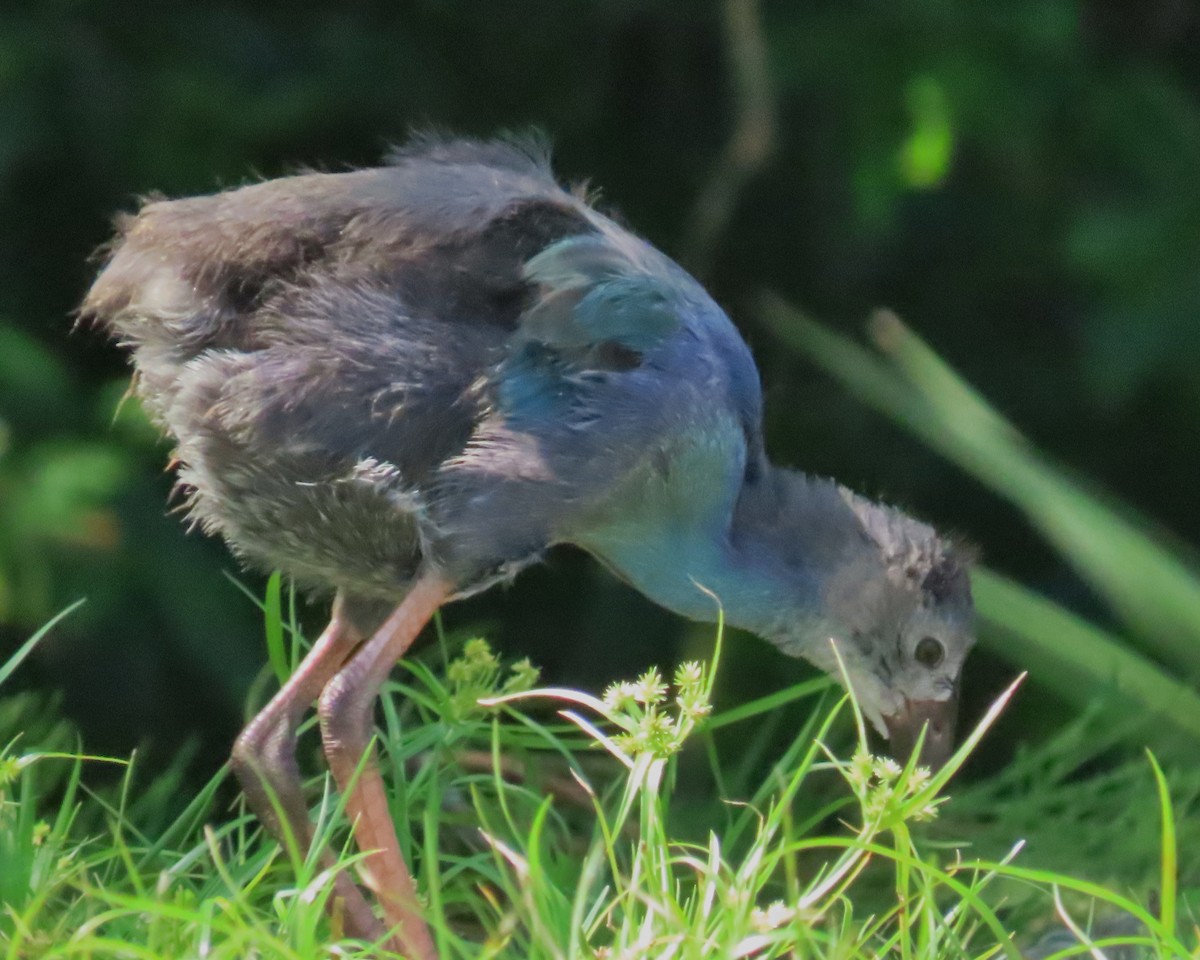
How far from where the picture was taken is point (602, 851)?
1.72 metres

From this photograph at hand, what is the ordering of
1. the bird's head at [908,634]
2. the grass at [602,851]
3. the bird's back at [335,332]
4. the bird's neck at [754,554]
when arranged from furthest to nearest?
1. the bird's head at [908,634]
2. the bird's neck at [754,554]
3. the bird's back at [335,332]
4. the grass at [602,851]

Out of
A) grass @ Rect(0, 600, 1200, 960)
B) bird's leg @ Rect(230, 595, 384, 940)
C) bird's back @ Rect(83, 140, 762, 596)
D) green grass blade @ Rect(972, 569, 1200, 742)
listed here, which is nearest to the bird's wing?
bird's back @ Rect(83, 140, 762, 596)

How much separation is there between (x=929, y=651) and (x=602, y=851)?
0.80m

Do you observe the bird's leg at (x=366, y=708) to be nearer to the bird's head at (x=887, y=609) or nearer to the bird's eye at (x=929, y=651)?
the bird's head at (x=887, y=609)

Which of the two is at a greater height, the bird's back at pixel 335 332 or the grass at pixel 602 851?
the bird's back at pixel 335 332

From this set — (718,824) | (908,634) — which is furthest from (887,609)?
(718,824)

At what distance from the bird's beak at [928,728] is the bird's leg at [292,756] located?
71 cm

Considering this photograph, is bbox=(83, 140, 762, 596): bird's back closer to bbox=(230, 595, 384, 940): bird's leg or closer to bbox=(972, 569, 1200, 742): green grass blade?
bbox=(230, 595, 384, 940): bird's leg

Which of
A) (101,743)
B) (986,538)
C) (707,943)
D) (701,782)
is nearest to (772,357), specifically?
(986,538)

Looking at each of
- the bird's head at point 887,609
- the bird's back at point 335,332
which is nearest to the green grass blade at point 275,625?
the bird's back at point 335,332

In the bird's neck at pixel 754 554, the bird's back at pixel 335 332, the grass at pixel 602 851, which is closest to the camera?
the grass at pixel 602 851

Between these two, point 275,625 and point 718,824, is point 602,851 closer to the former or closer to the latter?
point 275,625

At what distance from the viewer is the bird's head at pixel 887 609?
7.76 feet

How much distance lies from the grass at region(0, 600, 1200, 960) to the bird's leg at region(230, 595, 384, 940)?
0.04 m
